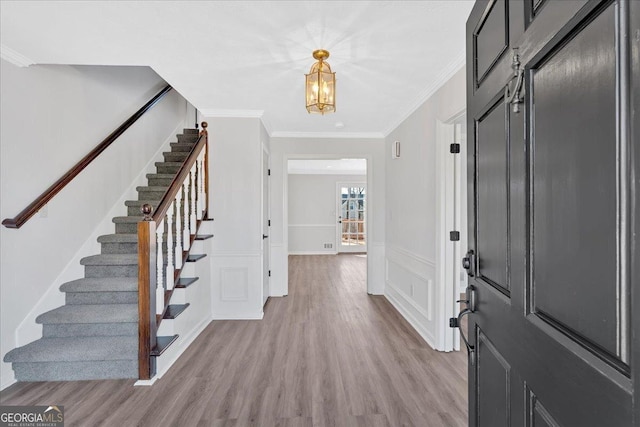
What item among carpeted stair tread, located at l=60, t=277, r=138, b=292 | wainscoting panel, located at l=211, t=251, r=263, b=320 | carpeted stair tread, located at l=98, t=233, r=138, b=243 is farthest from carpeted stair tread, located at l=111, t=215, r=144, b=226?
wainscoting panel, located at l=211, t=251, r=263, b=320

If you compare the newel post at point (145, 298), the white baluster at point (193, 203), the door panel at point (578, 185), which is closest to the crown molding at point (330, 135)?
the white baluster at point (193, 203)

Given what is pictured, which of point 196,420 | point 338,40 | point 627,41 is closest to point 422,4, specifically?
point 338,40

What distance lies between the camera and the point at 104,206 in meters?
3.15

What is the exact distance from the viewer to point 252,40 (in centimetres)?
200

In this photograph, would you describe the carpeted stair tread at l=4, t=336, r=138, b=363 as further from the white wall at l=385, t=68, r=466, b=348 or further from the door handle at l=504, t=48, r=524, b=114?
the door handle at l=504, t=48, r=524, b=114

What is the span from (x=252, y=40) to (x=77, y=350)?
255 centimetres

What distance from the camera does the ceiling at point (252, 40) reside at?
1.69m

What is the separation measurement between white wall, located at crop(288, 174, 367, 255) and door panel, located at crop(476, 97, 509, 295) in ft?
25.2

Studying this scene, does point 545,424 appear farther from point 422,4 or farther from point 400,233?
point 400,233

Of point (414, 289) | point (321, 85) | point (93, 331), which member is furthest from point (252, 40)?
point (414, 289)

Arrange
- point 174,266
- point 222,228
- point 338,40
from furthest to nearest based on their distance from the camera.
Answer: point 222,228 < point 174,266 < point 338,40

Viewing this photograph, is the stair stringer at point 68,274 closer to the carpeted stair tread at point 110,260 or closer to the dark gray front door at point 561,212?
the carpeted stair tread at point 110,260

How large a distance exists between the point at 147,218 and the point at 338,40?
185 centimetres

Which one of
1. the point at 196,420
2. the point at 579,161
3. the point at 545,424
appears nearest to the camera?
the point at 579,161
